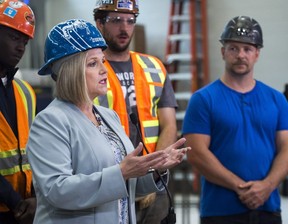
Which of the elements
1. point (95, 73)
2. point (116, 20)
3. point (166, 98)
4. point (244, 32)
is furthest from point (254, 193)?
point (95, 73)

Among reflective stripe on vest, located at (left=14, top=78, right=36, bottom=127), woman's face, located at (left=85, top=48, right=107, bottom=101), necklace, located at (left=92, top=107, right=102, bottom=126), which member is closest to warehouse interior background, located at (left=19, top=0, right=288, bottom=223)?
reflective stripe on vest, located at (left=14, top=78, right=36, bottom=127)

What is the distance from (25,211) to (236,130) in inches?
46.2

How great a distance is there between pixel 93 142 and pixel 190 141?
1268 millimetres

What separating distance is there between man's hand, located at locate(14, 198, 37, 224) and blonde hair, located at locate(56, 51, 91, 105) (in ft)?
1.96

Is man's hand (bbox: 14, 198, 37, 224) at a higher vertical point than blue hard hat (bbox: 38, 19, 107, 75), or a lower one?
lower

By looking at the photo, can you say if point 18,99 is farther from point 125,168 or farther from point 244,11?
point 244,11

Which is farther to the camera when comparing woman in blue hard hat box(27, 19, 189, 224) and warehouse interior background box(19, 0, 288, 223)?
warehouse interior background box(19, 0, 288, 223)

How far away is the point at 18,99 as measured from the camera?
2.62 metres

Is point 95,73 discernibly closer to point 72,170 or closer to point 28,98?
point 72,170

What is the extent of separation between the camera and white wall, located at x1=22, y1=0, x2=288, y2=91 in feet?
22.9

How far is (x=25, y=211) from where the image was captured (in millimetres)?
2445

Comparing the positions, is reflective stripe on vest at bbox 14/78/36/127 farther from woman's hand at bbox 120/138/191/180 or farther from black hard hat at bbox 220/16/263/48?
black hard hat at bbox 220/16/263/48

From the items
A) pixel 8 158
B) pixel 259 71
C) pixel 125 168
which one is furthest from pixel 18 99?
pixel 259 71

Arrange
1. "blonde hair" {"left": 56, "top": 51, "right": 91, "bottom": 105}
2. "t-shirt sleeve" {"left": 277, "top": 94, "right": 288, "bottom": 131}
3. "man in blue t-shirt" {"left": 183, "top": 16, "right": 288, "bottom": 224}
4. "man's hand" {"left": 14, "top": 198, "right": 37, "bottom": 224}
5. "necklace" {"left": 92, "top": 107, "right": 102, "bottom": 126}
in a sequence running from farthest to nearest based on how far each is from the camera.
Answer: "t-shirt sleeve" {"left": 277, "top": 94, "right": 288, "bottom": 131}, "man in blue t-shirt" {"left": 183, "top": 16, "right": 288, "bottom": 224}, "man's hand" {"left": 14, "top": 198, "right": 37, "bottom": 224}, "necklace" {"left": 92, "top": 107, "right": 102, "bottom": 126}, "blonde hair" {"left": 56, "top": 51, "right": 91, "bottom": 105}
